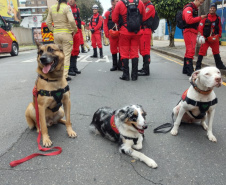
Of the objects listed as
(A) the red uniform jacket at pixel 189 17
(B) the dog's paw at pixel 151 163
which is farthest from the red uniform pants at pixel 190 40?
(B) the dog's paw at pixel 151 163

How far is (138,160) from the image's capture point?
232 centimetres

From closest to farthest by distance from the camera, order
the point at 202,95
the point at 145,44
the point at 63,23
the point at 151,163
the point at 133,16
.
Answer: the point at 151,163
the point at 202,95
the point at 133,16
the point at 63,23
the point at 145,44

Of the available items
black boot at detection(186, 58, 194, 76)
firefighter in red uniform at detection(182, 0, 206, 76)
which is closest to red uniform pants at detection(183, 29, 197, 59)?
firefighter in red uniform at detection(182, 0, 206, 76)

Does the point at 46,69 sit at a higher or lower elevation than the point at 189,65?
higher

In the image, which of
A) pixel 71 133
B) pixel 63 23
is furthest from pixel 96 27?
pixel 71 133

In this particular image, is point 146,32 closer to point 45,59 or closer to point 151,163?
point 45,59

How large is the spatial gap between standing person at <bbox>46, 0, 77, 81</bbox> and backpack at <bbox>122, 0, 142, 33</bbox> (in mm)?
1556

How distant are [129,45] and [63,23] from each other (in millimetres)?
2016

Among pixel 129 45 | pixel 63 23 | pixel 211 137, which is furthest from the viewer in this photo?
pixel 129 45

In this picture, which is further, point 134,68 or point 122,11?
point 134,68

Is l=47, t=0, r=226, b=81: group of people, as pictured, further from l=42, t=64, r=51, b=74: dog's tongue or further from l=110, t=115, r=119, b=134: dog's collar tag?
l=110, t=115, r=119, b=134: dog's collar tag

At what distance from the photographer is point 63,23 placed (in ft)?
18.0

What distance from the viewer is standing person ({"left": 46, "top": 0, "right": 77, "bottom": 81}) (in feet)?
17.6

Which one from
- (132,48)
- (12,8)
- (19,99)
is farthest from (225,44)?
(12,8)
